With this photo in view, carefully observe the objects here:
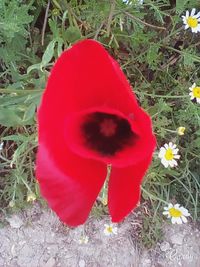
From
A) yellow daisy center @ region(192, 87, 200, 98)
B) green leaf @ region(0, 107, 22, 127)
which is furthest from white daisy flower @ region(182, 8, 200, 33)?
green leaf @ region(0, 107, 22, 127)

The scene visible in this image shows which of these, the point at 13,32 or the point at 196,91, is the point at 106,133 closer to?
the point at 13,32

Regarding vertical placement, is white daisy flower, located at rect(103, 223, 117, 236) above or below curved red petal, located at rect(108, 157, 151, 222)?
below

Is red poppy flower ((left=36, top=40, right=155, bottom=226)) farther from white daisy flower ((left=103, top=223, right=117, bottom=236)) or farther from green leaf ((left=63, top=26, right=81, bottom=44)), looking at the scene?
white daisy flower ((left=103, top=223, right=117, bottom=236))

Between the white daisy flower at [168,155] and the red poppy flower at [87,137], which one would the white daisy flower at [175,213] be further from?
the red poppy flower at [87,137]

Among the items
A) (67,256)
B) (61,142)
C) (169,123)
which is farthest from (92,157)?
(67,256)

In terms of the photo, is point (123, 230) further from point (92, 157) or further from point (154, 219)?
point (92, 157)

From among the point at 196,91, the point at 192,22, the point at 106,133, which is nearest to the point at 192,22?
the point at 192,22

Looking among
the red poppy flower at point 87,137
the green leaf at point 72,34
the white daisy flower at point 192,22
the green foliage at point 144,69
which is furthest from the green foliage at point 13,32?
the red poppy flower at point 87,137
